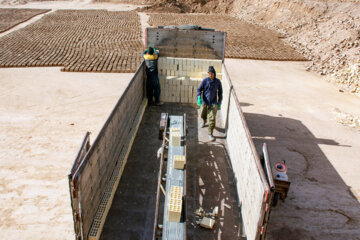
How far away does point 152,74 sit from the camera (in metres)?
9.20

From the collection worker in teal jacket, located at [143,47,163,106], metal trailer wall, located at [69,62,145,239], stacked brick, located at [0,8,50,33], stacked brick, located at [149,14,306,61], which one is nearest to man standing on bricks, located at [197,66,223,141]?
metal trailer wall, located at [69,62,145,239]

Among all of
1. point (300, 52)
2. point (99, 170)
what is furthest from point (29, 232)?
point (300, 52)

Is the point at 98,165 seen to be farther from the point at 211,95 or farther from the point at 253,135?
the point at 253,135

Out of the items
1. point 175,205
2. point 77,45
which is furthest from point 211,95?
point 77,45

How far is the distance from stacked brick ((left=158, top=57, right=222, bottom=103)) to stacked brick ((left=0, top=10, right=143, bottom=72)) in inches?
171

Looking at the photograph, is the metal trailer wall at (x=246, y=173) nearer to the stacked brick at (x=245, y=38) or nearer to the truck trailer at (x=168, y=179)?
Result: the truck trailer at (x=168, y=179)

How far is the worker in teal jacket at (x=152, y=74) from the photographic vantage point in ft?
30.0

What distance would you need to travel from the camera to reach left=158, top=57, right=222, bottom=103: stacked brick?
9.81 m

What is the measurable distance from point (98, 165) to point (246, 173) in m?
2.35

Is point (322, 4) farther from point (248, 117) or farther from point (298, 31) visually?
point (248, 117)

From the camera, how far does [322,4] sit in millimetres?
24047

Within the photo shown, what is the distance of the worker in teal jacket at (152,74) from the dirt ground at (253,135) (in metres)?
1.70

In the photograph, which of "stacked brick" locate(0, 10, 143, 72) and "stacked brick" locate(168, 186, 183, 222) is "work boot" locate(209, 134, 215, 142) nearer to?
"stacked brick" locate(168, 186, 183, 222)

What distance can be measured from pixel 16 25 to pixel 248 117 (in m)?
20.2
